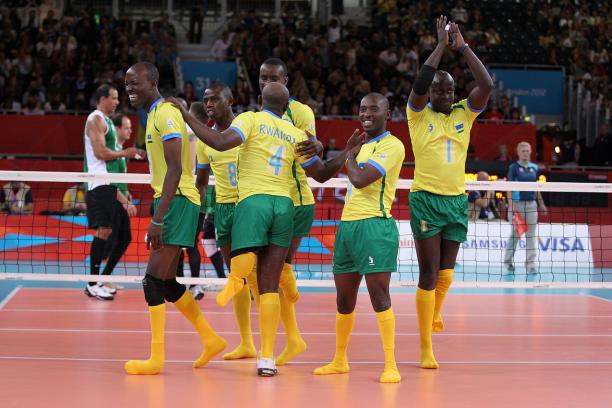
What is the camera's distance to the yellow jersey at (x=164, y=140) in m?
6.55

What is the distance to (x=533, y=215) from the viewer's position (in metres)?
14.4

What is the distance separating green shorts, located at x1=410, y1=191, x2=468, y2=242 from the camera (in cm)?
728

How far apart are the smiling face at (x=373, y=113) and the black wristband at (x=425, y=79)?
443 mm

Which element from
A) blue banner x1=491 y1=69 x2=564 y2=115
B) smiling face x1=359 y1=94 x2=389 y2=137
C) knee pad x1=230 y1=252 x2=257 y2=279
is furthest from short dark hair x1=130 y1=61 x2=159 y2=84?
blue banner x1=491 y1=69 x2=564 y2=115

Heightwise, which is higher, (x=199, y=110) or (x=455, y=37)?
(x=455, y=37)

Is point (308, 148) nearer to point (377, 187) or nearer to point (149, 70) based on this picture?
point (377, 187)

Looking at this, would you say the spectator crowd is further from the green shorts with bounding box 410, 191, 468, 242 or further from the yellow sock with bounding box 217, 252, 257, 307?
the yellow sock with bounding box 217, 252, 257, 307

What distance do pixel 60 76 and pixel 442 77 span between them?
16972 millimetres

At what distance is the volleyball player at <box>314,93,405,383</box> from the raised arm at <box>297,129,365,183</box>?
0.07 m

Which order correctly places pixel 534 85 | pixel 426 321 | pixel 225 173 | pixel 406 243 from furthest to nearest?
1. pixel 534 85
2. pixel 406 243
3. pixel 225 173
4. pixel 426 321

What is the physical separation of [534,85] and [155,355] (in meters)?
21.5

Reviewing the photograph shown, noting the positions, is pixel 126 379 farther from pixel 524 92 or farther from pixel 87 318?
pixel 524 92

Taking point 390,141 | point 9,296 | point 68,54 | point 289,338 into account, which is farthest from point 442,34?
point 68,54

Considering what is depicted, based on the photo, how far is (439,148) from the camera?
740cm
